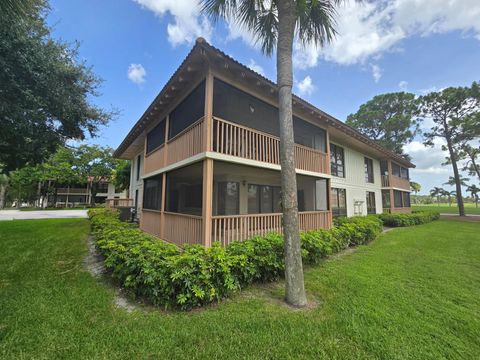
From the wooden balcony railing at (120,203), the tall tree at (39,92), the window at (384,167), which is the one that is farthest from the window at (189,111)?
the window at (384,167)

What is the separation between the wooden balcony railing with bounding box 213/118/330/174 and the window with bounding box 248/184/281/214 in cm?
273

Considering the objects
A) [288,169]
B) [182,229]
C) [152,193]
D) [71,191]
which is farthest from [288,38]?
[71,191]

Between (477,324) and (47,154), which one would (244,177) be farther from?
(47,154)

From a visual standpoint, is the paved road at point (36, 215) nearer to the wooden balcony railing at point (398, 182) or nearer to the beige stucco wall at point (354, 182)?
the beige stucco wall at point (354, 182)

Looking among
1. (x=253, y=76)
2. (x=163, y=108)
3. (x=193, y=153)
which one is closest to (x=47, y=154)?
(x=163, y=108)

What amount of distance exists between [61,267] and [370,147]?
56.3 ft

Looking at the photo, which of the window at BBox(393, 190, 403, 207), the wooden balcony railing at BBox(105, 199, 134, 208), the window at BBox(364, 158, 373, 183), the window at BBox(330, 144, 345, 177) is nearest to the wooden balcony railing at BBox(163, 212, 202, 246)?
the wooden balcony railing at BBox(105, 199, 134, 208)

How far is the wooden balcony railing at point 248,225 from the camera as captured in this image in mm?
6252

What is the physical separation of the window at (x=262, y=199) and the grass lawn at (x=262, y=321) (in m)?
5.45

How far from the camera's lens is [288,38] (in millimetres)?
4273

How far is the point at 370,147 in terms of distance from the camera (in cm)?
1457

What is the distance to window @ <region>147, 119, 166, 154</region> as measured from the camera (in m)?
10.4

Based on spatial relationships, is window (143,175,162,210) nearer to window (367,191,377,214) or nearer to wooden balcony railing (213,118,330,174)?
wooden balcony railing (213,118,330,174)

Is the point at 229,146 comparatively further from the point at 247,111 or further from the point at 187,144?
the point at 247,111
